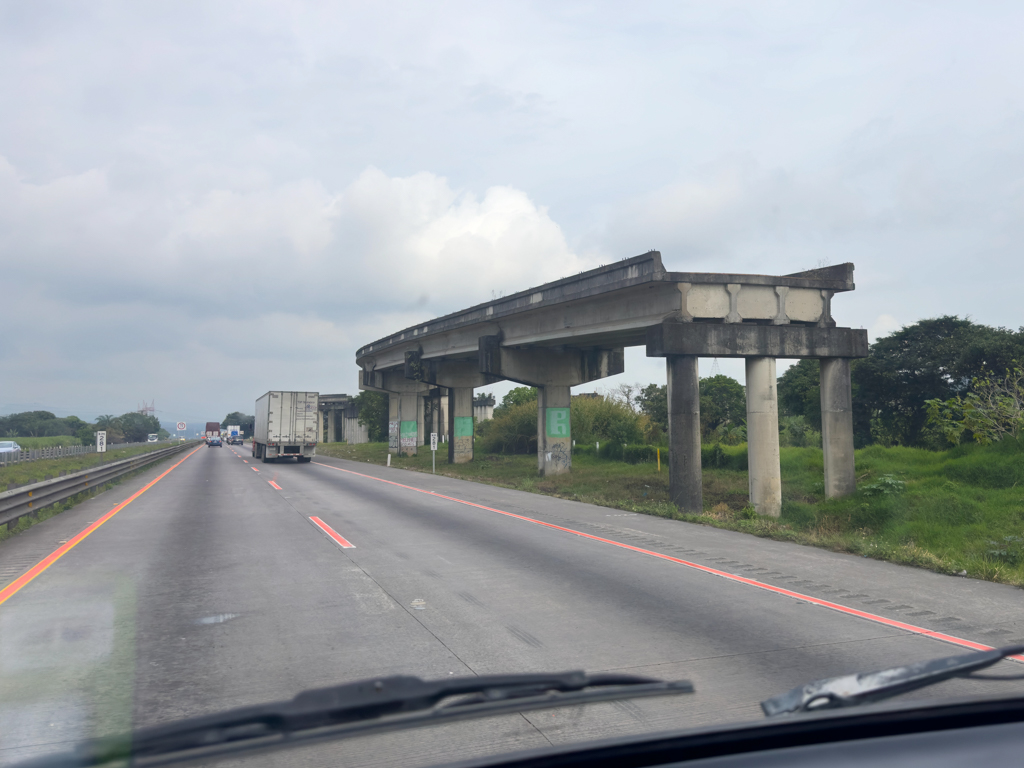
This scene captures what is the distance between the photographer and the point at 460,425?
4556cm

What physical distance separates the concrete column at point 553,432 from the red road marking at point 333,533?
18.0 meters

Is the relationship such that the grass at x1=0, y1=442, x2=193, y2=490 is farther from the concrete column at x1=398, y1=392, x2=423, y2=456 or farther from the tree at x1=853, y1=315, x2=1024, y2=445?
the tree at x1=853, y1=315, x2=1024, y2=445

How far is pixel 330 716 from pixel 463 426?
142 feet

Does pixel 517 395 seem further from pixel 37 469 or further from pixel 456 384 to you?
pixel 37 469

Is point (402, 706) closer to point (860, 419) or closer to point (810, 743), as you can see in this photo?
point (810, 743)

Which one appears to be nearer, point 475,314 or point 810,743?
point 810,743

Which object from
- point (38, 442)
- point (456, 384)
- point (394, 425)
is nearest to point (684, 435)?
point (456, 384)

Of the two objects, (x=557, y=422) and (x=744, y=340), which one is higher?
(x=744, y=340)

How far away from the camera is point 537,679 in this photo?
290 cm

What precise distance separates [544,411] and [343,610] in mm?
26334

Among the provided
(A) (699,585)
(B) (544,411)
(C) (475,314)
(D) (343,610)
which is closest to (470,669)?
(D) (343,610)

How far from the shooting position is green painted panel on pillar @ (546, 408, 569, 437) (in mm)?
33938

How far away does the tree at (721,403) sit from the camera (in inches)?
1957

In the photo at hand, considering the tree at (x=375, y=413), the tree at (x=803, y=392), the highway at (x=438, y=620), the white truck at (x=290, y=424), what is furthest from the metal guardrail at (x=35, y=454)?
the tree at (x=803, y=392)
